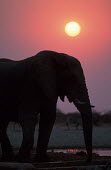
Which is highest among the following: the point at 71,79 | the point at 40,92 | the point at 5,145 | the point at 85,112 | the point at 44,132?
the point at 71,79

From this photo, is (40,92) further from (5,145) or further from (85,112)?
(5,145)

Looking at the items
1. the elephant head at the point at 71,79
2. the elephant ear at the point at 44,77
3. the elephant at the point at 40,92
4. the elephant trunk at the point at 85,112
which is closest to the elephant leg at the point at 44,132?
the elephant at the point at 40,92

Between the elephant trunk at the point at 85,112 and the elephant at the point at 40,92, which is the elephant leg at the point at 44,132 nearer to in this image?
the elephant at the point at 40,92

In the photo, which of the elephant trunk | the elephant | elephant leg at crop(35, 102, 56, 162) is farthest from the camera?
elephant leg at crop(35, 102, 56, 162)

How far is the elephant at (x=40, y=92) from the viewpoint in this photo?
13.0m

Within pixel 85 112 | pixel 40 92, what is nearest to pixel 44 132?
pixel 40 92

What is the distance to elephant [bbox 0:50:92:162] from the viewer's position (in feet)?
42.8

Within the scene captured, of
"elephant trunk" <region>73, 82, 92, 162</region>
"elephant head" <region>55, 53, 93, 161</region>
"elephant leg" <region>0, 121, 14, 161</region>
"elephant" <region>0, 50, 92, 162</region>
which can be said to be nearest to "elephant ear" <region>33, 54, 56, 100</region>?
"elephant" <region>0, 50, 92, 162</region>

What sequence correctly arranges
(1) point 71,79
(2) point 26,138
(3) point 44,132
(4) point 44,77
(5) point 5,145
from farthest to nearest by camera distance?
(5) point 5,145 < (3) point 44,132 < (1) point 71,79 < (4) point 44,77 < (2) point 26,138

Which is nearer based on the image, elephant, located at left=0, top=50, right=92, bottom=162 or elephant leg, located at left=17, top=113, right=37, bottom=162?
elephant leg, located at left=17, top=113, right=37, bottom=162

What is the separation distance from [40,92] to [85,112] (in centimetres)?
127

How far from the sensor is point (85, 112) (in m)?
13.0

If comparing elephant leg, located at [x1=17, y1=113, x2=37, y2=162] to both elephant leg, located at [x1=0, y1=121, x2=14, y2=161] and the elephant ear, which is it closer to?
the elephant ear

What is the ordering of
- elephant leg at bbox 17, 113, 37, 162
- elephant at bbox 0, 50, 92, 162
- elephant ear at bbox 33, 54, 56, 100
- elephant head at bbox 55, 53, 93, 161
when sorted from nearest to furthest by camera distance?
elephant leg at bbox 17, 113, 37, 162, elephant at bbox 0, 50, 92, 162, elephant ear at bbox 33, 54, 56, 100, elephant head at bbox 55, 53, 93, 161
